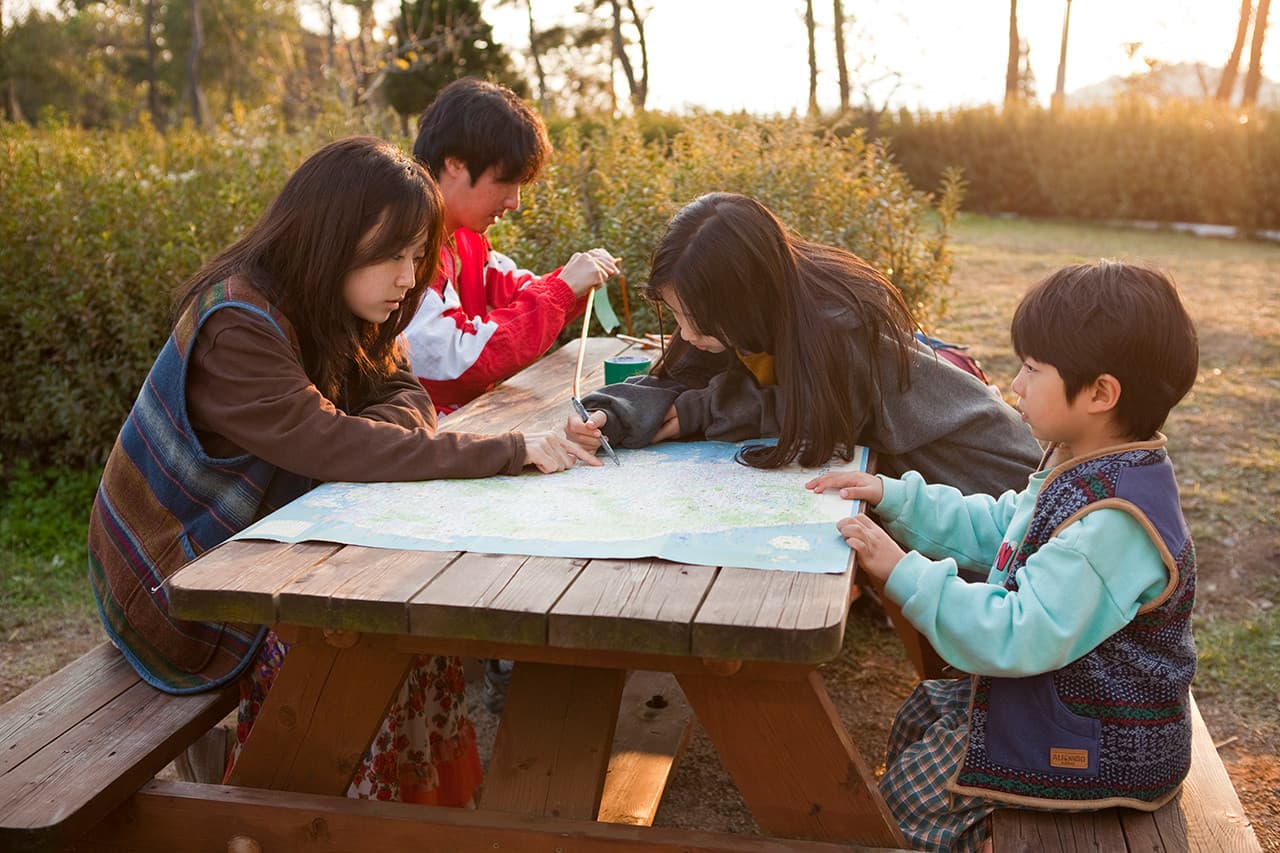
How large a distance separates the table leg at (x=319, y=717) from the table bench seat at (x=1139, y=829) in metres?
0.95

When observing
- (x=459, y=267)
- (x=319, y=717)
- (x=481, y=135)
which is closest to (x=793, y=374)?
(x=319, y=717)

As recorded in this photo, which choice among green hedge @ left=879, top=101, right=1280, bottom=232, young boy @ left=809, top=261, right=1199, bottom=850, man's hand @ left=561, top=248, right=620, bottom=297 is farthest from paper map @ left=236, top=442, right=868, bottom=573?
green hedge @ left=879, top=101, right=1280, bottom=232

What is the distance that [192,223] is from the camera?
16.0 feet

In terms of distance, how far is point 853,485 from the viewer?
2064 mm

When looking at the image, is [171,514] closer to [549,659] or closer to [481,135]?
[549,659]

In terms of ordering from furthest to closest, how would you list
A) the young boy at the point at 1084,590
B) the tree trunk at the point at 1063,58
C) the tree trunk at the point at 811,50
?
the tree trunk at the point at 1063,58
the tree trunk at the point at 811,50
the young boy at the point at 1084,590

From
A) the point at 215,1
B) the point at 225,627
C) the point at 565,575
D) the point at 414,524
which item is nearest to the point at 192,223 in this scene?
the point at 225,627

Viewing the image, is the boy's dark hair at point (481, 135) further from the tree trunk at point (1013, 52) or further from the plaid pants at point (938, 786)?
the tree trunk at point (1013, 52)

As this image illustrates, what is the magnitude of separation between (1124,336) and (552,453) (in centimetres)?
99

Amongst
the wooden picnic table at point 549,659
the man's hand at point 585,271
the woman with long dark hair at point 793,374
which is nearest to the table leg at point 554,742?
the wooden picnic table at point 549,659

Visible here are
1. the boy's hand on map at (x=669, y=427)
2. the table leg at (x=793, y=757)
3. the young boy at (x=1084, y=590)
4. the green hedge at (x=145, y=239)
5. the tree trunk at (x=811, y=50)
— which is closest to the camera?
the young boy at (x=1084, y=590)

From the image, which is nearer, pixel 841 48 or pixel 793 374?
pixel 793 374

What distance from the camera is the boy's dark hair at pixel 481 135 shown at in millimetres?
3096

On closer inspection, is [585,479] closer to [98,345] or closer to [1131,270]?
[1131,270]
